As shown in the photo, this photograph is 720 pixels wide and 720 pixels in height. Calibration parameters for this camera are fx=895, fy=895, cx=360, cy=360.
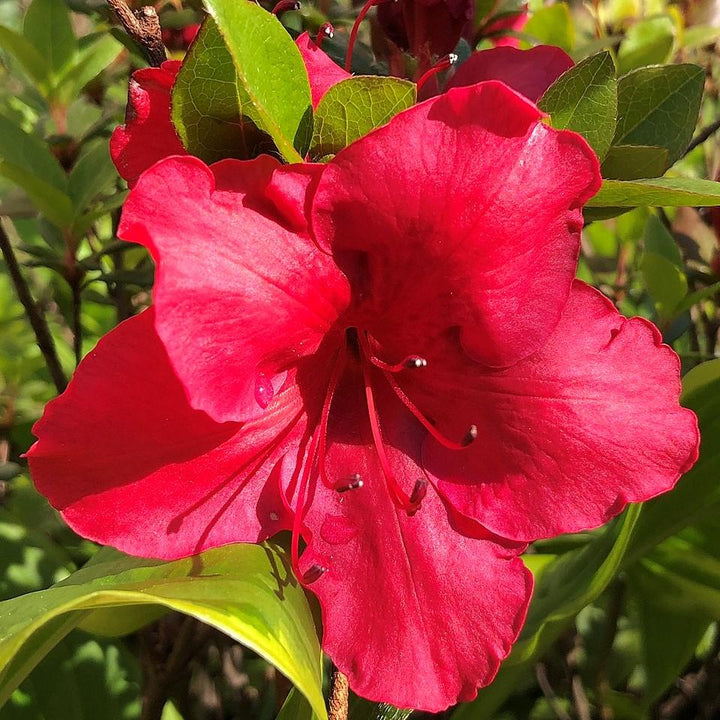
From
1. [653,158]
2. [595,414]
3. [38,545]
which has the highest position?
[653,158]

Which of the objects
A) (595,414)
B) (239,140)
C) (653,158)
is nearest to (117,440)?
(239,140)

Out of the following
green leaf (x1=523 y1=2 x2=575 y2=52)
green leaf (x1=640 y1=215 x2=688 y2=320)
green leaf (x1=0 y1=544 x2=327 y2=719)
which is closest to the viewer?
green leaf (x1=0 y1=544 x2=327 y2=719)

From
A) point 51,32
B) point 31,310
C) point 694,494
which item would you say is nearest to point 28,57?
point 51,32

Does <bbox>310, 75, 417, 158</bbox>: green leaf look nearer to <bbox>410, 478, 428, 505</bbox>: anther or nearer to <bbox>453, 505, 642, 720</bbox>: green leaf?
<bbox>410, 478, 428, 505</bbox>: anther

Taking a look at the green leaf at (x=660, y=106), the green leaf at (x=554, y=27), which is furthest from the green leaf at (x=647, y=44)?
the green leaf at (x=660, y=106)

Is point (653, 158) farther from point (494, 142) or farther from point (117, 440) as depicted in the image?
point (117, 440)

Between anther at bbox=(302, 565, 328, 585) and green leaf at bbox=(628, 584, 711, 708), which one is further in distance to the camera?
green leaf at bbox=(628, 584, 711, 708)

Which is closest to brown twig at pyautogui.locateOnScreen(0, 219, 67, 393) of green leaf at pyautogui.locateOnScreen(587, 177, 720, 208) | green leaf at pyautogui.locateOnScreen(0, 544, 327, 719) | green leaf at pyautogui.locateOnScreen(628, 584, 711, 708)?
green leaf at pyautogui.locateOnScreen(0, 544, 327, 719)

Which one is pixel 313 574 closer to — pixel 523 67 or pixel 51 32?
pixel 523 67
